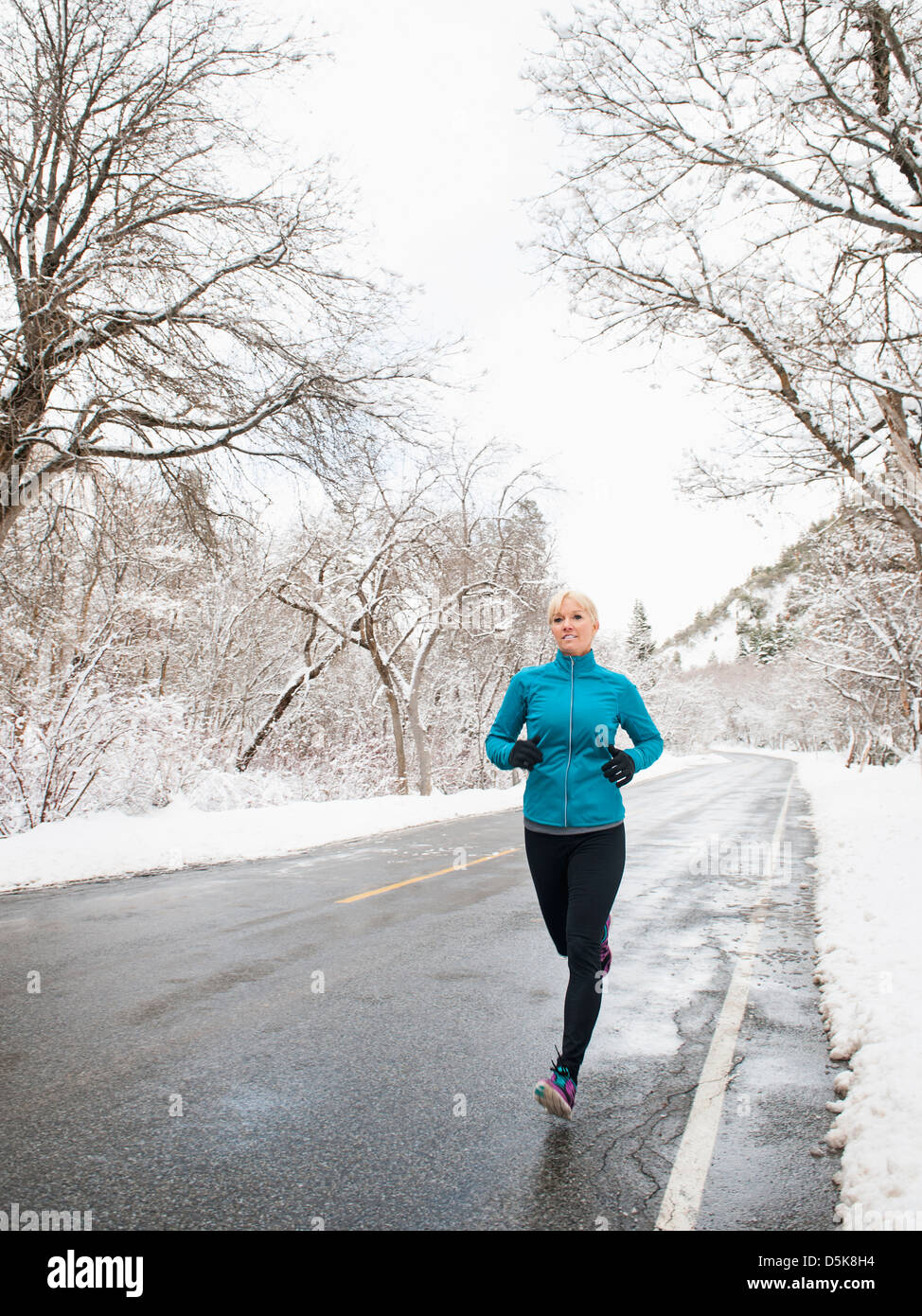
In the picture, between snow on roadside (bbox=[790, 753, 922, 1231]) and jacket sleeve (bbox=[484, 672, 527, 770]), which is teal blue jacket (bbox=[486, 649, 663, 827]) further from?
snow on roadside (bbox=[790, 753, 922, 1231])

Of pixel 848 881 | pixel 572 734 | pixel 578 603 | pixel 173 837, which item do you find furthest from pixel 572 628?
pixel 173 837

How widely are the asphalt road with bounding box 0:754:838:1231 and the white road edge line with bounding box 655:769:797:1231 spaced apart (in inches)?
1.6

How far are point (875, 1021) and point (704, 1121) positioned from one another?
→ 5.20ft

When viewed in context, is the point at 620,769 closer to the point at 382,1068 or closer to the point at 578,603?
the point at 578,603

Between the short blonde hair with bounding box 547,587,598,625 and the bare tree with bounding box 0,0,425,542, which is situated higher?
the bare tree with bounding box 0,0,425,542

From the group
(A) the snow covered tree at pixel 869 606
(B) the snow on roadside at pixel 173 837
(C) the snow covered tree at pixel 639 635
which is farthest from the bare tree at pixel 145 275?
(C) the snow covered tree at pixel 639 635

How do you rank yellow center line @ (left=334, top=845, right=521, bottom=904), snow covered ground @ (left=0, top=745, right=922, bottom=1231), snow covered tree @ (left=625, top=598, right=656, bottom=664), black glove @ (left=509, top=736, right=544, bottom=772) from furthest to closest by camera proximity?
1. snow covered tree @ (left=625, top=598, right=656, bottom=664)
2. yellow center line @ (left=334, top=845, right=521, bottom=904)
3. black glove @ (left=509, top=736, right=544, bottom=772)
4. snow covered ground @ (left=0, top=745, right=922, bottom=1231)

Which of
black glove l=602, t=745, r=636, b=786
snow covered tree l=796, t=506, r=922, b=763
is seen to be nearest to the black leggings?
black glove l=602, t=745, r=636, b=786

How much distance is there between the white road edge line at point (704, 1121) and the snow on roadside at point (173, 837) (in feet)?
24.5

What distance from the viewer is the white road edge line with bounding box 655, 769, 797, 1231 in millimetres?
2574

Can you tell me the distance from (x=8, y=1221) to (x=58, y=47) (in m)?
10.7

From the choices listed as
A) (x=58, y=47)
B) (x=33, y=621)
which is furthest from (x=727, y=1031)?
(x=33, y=621)

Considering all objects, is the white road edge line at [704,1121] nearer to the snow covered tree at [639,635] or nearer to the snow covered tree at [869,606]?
the snow covered tree at [869,606]

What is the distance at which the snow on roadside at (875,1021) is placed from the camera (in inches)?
104
